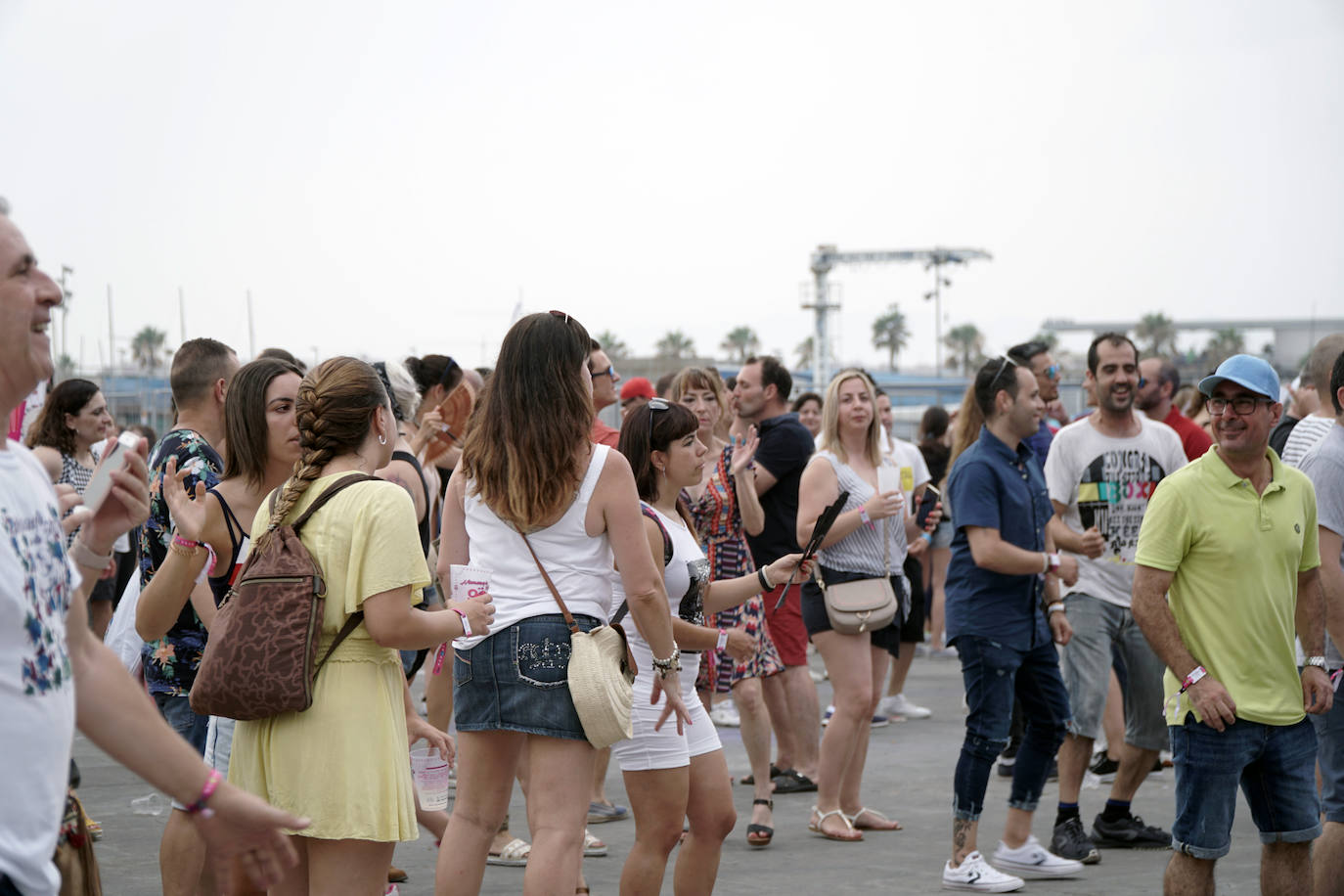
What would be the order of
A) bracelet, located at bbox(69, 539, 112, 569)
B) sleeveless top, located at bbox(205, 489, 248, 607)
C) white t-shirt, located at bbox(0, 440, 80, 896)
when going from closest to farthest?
white t-shirt, located at bbox(0, 440, 80, 896), bracelet, located at bbox(69, 539, 112, 569), sleeveless top, located at bbox(205, 489, 248, 607)

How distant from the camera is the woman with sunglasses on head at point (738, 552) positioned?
687 cm

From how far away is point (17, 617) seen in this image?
82.3 inches

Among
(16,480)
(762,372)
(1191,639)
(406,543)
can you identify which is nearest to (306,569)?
(406,543)

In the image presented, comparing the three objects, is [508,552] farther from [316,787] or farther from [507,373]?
[316,787]

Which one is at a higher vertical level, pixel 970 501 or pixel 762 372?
pixel 762 372

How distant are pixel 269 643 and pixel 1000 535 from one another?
3.52m

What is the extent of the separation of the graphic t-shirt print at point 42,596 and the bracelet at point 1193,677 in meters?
3.58

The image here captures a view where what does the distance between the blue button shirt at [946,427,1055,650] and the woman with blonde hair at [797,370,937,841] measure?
0.63 metres

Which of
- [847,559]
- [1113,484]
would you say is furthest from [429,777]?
[1113,484]

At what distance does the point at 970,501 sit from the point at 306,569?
132 inches

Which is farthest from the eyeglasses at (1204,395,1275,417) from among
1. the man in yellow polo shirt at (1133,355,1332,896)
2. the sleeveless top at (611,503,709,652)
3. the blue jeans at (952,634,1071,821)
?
the sleeveless top at (611,503,709,652)

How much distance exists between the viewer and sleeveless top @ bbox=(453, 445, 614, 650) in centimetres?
394

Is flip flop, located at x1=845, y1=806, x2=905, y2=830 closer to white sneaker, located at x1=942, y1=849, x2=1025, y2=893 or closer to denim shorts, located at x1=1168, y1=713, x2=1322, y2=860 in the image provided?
white sneaker, located at x1=942, y1=849, x2=1025, y2=893

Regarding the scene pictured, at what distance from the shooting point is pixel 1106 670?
21.6 ft
